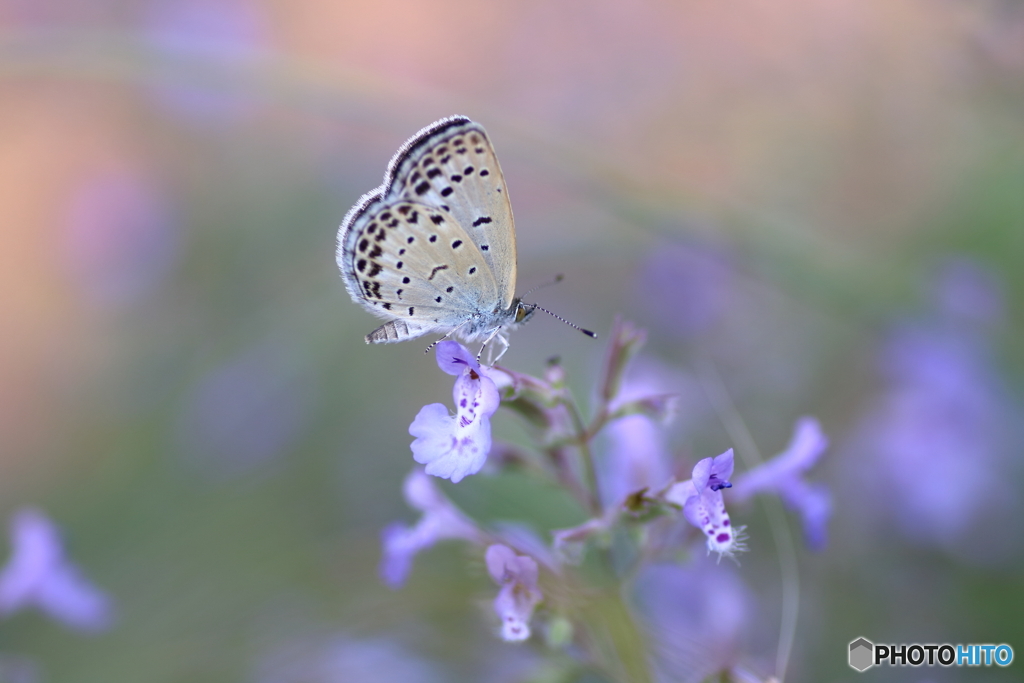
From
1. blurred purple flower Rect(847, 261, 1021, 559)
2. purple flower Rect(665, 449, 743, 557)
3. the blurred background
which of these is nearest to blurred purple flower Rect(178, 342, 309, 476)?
the blurred background

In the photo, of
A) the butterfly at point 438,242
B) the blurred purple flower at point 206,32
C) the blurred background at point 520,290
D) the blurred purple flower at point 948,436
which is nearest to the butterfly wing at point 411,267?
the butterfly at point 438,242

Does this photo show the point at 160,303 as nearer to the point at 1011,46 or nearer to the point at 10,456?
the point at 10,456

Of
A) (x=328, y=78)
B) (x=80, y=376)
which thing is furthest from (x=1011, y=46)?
(x=80, y=376)

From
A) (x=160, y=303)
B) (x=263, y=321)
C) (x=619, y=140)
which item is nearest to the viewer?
(x=263, y=321)

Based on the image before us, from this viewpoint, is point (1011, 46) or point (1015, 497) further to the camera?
point (1015, 497)

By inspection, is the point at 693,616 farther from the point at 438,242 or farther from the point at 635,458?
the point at 438,242

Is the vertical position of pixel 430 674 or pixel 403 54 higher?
pixel 403 54
